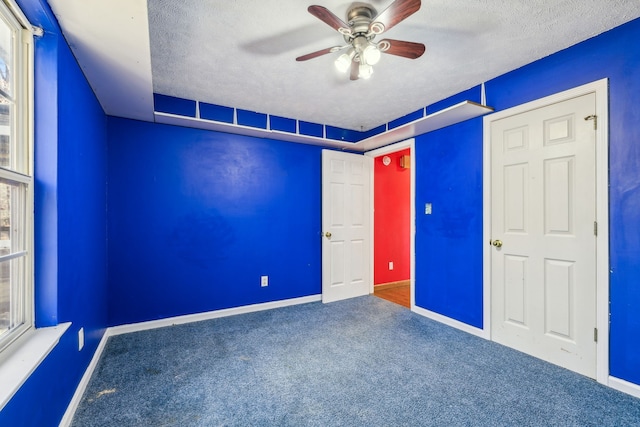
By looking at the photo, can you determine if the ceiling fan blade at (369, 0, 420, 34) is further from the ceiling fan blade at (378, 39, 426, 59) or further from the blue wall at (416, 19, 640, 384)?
the blue wall at (416, 19, 640, 384)

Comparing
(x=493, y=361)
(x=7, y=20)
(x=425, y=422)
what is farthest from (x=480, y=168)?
(x=7, y=20)

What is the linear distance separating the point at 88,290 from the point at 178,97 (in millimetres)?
1974

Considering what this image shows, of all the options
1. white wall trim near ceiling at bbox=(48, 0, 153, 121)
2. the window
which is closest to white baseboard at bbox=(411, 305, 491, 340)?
the window

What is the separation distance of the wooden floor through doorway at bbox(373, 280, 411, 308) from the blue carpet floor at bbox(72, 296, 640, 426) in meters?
0.97

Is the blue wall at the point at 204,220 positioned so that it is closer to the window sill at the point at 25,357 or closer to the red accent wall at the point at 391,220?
the red accent wall at the point at 391,220

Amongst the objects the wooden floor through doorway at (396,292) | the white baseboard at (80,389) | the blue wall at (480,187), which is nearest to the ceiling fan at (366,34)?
the blue wall at (480,187)

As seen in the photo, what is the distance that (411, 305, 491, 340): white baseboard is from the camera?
280 centimetres

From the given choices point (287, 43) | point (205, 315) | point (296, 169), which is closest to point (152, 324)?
point (205, 315)

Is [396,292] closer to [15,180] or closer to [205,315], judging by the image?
[205,315]

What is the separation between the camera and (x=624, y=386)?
6.28ft

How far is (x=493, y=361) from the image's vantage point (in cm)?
235

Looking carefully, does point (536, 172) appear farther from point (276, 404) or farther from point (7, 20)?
point (7, 20)

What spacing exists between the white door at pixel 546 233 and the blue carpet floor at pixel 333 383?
0.25m

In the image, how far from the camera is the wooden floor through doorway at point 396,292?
3997 millimetres
